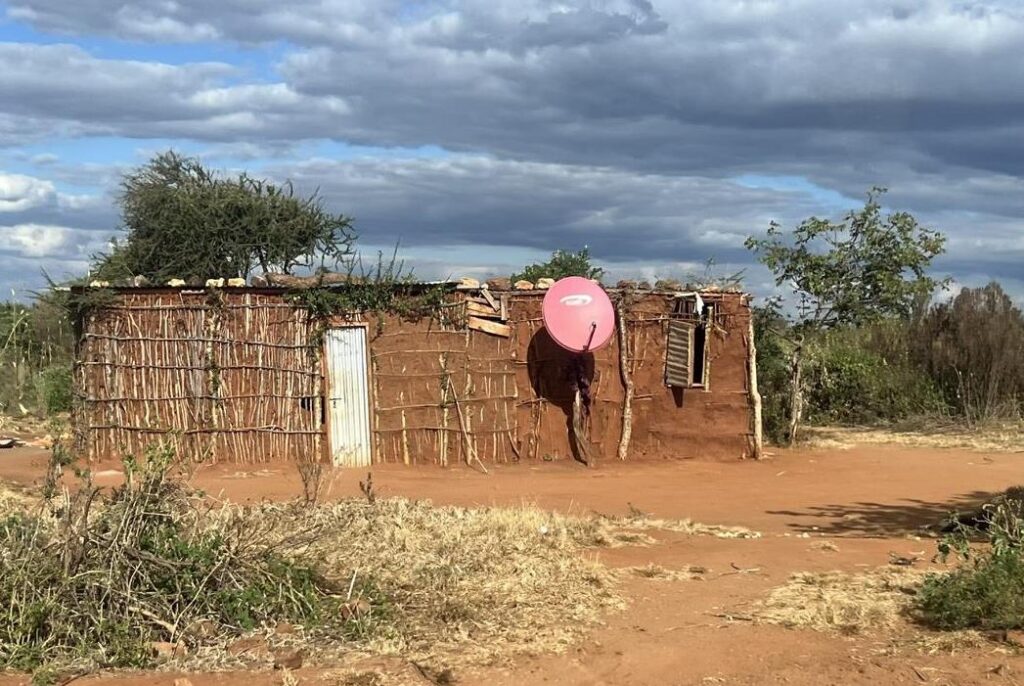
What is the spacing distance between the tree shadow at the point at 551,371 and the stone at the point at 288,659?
8.98 metres

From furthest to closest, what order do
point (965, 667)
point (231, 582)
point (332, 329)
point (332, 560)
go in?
1. point (332, 329)
2. point (332, 560)
3. point (231, 582)
4. point (965, 667)

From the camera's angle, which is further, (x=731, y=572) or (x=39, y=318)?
(x=39, y=318)

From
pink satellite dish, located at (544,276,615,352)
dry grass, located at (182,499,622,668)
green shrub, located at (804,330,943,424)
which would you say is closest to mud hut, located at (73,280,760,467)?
pink satellite dish, located at (544,276,615,352)

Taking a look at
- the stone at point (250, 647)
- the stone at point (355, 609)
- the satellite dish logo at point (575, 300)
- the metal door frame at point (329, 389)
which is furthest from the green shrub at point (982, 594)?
the metal door frame at point (329, 389)

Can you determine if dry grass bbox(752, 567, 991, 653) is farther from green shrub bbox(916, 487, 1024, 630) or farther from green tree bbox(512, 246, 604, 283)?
green tree bbox(512, 246, 604, 283)

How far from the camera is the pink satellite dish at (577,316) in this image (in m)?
13.3

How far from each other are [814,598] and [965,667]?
4.44 ft

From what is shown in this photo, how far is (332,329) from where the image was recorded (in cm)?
1371

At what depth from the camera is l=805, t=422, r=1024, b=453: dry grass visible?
15959 millimetres

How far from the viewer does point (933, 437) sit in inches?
672

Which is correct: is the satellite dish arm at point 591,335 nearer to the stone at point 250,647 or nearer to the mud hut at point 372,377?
the mud hut at point 372,377

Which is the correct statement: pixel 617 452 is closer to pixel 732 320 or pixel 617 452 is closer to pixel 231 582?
pixel 732 320

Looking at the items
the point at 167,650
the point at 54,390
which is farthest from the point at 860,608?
the point at 54,390

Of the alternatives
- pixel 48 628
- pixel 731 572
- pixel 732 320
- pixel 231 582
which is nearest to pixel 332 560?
pixel 231 582
